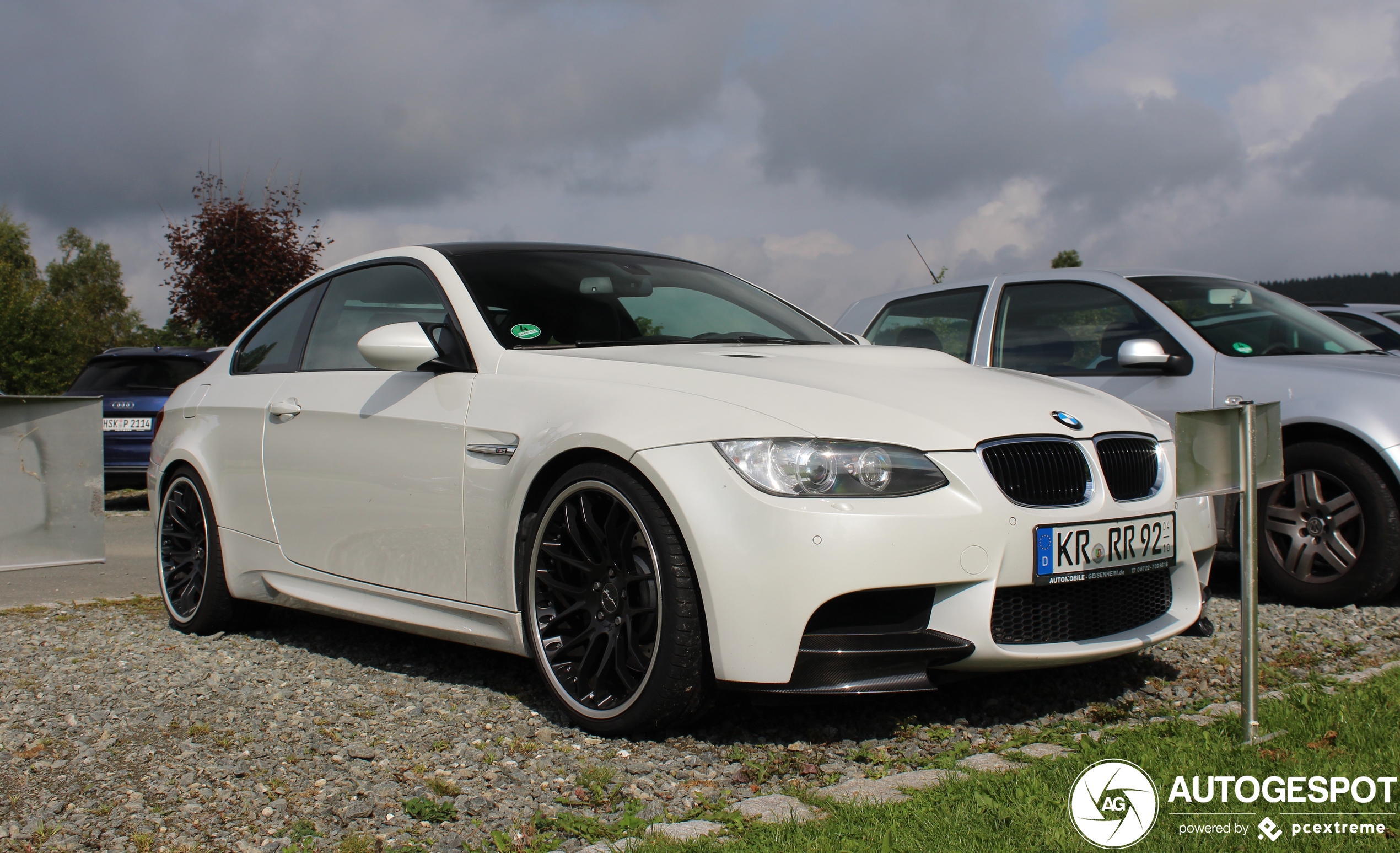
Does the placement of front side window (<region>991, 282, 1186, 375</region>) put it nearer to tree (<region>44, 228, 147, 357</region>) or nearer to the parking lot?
the parking lot

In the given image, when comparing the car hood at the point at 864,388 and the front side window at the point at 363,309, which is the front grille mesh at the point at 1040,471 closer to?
the car hood at the point at 864,388

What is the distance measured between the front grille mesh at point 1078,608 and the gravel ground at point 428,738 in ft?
0.93

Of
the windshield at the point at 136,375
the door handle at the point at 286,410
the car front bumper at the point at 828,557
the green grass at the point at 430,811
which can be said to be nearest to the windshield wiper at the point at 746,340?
the car front bumper at the point at 828,557

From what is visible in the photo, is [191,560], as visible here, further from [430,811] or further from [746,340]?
[430,811]

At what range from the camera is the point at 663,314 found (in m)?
4.30

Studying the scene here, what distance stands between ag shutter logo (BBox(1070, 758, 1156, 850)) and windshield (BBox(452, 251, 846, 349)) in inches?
80.2

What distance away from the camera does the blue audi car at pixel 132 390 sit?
36.4 ft

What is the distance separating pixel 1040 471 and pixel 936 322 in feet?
11.9

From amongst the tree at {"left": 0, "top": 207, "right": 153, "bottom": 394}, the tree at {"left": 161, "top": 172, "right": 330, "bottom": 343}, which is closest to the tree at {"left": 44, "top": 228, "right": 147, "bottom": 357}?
the tree at {"left": 0, "top": 207, "right": 153, "bottom": 394}

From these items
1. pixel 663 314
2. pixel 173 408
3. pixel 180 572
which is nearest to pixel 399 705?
pixel 663 314

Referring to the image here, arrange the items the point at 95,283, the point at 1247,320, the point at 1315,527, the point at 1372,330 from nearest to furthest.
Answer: the point at 1315,527 → the point at 1247,320 → the point at 1372,330 → the point at 95,283

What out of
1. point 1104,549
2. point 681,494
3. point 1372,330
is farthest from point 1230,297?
point 681,494

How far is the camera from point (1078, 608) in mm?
3234

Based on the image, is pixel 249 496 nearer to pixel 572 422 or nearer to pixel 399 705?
pixel 399 705
